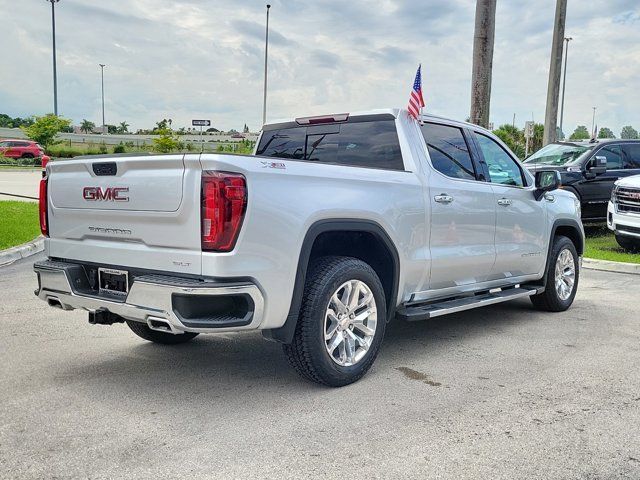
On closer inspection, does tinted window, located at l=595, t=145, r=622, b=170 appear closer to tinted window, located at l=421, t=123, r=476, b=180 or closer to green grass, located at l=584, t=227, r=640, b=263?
green grass, located at l=584, t=227, r=640, b=263

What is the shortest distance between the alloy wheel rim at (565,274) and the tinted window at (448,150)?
196cm

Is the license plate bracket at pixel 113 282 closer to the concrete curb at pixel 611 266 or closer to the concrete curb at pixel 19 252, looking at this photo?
the concrete curb at pixel 19 252

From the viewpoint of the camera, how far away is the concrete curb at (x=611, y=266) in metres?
10.0

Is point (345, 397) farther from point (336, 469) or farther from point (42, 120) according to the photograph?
point (42, 120)

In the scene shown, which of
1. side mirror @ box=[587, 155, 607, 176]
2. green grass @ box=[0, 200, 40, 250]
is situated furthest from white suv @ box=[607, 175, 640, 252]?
green grass @ box=[0, 200, 40, 250]

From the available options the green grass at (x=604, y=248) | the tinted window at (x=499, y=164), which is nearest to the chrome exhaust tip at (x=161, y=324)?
the tinted window at (x=499, y=164)

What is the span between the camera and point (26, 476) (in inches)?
123

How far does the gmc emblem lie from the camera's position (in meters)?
4.13

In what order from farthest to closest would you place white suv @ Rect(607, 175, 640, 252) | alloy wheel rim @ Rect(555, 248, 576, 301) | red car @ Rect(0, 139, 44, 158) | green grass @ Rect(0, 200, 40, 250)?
red car @ Rect(0, 139, 44, 158) < white suv @ Rect(607, 175, 640, 252) < green grass @ Rect(0, 200, 40, 250) < alloy wheel rim @ Rect(555, 248, 576, 301)

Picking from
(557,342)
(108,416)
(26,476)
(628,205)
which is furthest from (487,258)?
(628,205)

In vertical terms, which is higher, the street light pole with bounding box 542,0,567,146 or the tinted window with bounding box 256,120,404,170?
the street light pole with bounding box 542,0,567,146

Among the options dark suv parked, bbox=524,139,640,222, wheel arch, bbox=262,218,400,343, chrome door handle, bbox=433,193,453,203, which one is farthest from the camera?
dark suv parked, bbox=524,139,640,222

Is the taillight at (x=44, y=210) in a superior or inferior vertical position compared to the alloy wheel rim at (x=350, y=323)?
superior

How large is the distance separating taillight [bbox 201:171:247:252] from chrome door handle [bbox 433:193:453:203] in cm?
199
